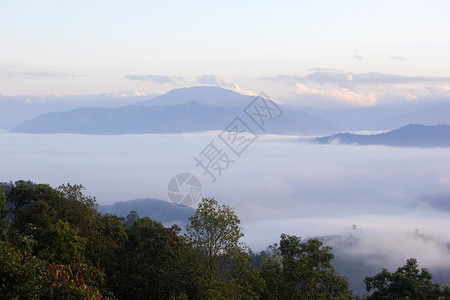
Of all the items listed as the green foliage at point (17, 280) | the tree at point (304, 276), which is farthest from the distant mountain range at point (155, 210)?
the green foliage at point (17, 280)

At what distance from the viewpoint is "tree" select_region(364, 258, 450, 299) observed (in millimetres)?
20456

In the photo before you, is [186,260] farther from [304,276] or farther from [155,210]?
[155,210]

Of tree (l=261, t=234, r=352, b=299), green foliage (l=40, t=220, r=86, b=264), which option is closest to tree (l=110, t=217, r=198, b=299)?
green foliage (l=40, t=220, r=86, b=264)

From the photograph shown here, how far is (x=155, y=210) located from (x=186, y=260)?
14900 cm

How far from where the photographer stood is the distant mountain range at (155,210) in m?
155

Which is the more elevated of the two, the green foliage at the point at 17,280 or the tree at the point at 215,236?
the tree at the point at 215,236

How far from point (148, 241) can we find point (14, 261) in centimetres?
925

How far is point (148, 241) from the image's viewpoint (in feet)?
61.0

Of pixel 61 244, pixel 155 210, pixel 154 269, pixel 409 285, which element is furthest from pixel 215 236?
pixel 155 210

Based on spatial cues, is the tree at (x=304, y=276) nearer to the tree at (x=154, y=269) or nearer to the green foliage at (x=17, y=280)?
the tree at (x=154, y=269)

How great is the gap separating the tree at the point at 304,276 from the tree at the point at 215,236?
8.04 feet

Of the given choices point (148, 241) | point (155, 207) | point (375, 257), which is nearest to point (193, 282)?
point (148, 241)

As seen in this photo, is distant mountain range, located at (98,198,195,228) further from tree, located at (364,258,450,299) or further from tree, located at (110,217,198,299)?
tree, located at (110,217,198,299)

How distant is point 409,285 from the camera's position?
21016 millimetres
